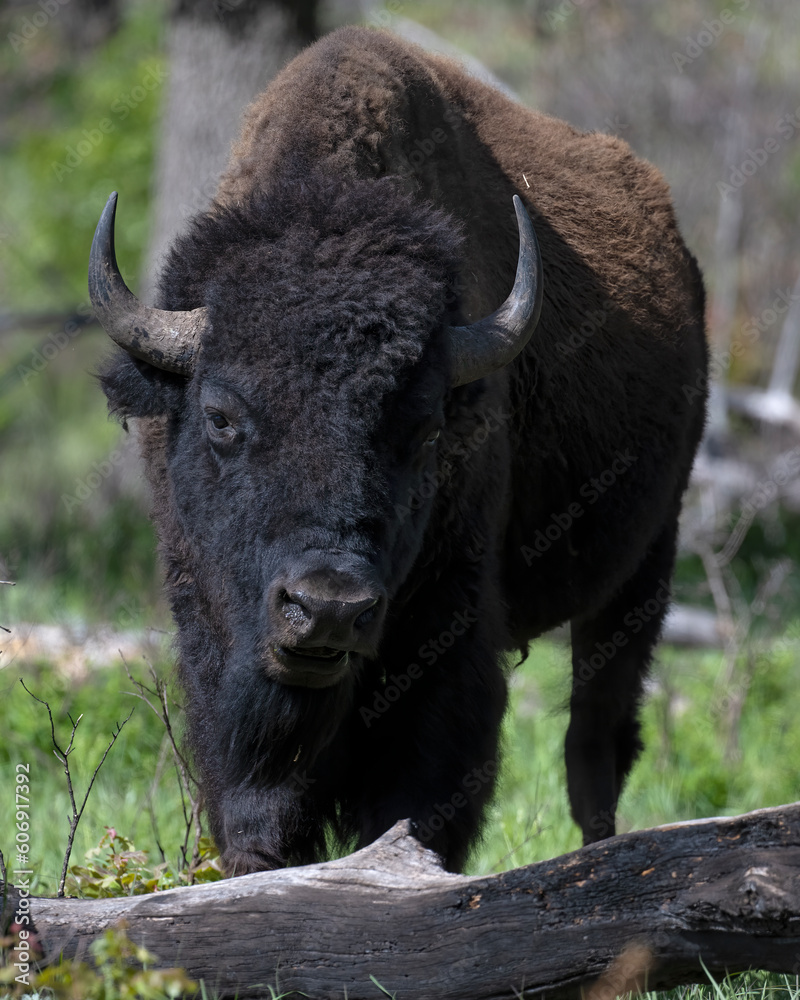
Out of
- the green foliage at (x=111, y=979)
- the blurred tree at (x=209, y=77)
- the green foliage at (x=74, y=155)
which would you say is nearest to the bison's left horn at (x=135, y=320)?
the green foliage at (x=111, y=979)

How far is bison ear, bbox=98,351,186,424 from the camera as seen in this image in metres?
3.67

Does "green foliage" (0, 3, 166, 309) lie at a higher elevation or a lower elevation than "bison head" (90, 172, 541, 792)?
higher

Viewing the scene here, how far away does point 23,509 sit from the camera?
36.9 ft

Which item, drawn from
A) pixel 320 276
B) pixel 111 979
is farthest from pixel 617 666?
pixel 111 979

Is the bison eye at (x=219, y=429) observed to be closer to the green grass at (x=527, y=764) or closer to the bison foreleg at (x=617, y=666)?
the green grass at (x=527, y=764)

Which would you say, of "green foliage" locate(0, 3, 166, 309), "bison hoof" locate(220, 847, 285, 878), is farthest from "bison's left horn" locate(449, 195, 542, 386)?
"green foliage" locate(0, 3, 166, 309)

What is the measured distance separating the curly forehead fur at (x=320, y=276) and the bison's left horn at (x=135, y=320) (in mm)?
87

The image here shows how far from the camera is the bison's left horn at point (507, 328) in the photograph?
11.9 ft

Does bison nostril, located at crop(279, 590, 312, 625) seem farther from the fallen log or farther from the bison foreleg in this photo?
the bison foreleg

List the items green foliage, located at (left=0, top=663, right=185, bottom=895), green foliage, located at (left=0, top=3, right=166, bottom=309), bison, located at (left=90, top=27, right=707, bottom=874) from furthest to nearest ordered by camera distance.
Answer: green foliage, located at (left=0, top=3, right=166, bottom=309)
green foliage, located at (left=0, top=663, right=185, bottom=895)
bison, located at (left=90, top=27, right=707, bottom=874)

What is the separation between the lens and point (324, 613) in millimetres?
2924

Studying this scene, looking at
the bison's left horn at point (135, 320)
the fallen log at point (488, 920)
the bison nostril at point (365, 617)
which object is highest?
the bison's left horn at point (135, 320)

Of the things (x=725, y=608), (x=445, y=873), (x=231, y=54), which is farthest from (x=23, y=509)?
(x=445, y=873)

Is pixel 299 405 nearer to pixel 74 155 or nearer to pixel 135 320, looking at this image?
pixel 135 320
